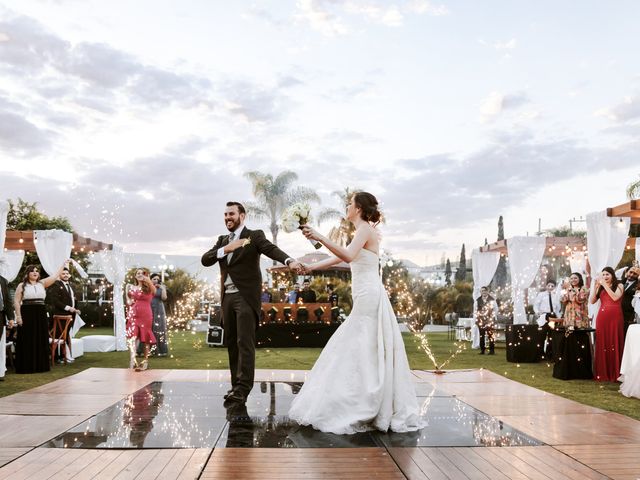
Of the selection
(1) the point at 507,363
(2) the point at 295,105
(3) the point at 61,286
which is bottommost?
(1) the point at 507,363

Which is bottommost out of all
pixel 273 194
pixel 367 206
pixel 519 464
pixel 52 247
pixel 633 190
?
pixel 519 464

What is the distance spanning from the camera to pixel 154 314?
41.3 ft

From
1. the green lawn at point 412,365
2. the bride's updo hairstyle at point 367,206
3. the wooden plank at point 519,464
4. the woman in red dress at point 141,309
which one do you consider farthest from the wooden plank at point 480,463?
the woman in red dress at point 141,309

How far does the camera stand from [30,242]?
15078 millimetres

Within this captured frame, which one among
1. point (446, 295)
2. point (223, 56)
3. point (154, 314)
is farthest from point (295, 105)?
point (446, 295)

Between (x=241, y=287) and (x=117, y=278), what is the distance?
10631 millimetres

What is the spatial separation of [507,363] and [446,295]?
598 inches

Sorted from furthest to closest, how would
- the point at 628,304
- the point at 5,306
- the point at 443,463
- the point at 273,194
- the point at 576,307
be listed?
the point at 273,194, the point at 576,307, the point at 628,304, the point at 5,306, the point at 443,463

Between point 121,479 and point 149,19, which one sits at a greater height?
point 149,19

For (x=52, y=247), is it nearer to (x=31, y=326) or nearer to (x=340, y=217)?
(x=31, y=326)

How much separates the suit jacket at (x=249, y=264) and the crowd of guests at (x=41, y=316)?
13.4 ft

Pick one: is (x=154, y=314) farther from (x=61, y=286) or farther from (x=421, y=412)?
(x=421, y=412)

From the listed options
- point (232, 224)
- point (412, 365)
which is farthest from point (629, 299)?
point (232, 224)

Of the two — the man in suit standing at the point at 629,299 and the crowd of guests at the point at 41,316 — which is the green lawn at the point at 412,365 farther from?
the man in suit standing at the point at 629,299
